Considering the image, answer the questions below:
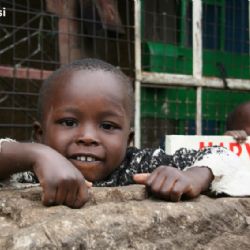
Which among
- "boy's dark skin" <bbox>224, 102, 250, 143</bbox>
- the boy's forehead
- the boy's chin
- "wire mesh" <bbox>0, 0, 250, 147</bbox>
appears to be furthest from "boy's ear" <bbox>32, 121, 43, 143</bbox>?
"boy's dark skin" <bbox>224, 102, 250, 143</bbox>

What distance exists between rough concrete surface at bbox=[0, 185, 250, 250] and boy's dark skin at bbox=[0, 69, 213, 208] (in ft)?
0.24

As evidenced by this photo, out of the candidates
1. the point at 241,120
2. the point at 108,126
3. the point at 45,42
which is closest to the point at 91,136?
the point at 108,126

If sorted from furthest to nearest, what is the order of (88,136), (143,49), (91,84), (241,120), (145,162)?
(143,49) → (241,120) → (145,162) → (91,84) → (88,136)

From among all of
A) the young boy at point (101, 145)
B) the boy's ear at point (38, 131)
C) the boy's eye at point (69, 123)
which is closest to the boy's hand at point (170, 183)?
the young boy at point (101, 145)

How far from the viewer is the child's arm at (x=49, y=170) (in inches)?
55.8

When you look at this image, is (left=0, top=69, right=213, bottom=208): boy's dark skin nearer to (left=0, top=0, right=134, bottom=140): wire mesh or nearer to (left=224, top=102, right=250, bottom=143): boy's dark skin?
(left=0, top=0, right=134, bottom=140): wire mesh

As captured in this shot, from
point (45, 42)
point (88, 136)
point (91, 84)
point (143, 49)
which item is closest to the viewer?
point (88, 136)

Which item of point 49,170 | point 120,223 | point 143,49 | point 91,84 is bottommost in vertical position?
point 120,223

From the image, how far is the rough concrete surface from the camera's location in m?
1.23

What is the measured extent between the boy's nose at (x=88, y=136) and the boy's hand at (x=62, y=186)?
1.41 ft

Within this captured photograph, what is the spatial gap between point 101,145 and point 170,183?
44 centimetres

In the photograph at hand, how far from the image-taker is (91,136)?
1932mm

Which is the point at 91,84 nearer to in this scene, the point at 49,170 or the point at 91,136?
the point at 91,136

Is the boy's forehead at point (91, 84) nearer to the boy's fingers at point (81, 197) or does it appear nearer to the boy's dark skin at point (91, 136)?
the boy's dark skin at point (91, 136)
